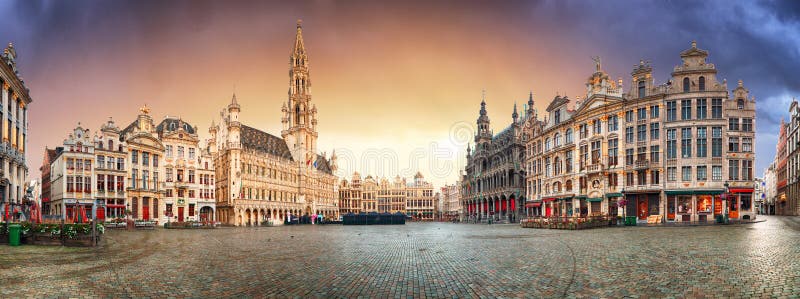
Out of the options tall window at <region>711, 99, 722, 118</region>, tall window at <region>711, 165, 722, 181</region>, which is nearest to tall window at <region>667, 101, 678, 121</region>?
tall window at <region>711, 99, 722, 118</region>

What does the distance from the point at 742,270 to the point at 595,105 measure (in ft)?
153

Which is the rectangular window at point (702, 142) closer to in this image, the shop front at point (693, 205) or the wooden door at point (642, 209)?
the shop front at point (693, 205)

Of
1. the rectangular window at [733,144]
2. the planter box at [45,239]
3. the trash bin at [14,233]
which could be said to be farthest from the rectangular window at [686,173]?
the trash bin at [14,233]

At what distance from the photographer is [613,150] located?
5450cm

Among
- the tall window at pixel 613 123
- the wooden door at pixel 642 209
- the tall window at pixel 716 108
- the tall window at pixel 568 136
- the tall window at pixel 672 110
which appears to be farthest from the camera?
the tall window at pixel 568 136

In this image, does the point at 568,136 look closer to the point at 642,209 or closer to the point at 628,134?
the point at 628,134

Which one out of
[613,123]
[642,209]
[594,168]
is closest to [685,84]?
[613,123]

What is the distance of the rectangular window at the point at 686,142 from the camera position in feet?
160

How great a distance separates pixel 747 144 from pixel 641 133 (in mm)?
9704

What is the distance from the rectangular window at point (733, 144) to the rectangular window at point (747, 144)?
590mm

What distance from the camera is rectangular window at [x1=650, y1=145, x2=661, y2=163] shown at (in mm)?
50531

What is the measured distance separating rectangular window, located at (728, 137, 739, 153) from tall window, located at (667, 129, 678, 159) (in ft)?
15.5

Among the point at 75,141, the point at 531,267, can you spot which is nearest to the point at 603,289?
the point at 531,267

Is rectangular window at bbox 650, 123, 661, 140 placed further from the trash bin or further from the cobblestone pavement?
the trash bin
